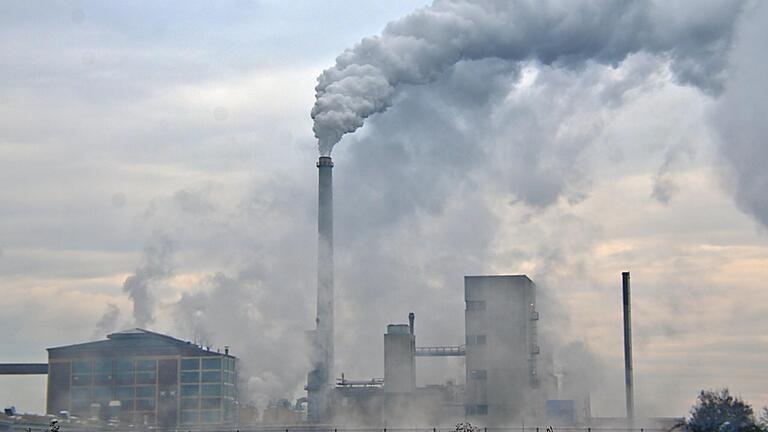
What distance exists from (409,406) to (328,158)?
3331 cm

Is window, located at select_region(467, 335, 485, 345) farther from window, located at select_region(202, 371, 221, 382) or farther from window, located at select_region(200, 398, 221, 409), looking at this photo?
→ window, located at select_region(200, 398, 221, 409)

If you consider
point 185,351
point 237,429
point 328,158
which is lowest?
point 237,429

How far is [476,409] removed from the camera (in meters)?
130

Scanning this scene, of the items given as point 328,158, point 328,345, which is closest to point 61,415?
point 328,345

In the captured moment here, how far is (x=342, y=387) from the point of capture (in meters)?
142

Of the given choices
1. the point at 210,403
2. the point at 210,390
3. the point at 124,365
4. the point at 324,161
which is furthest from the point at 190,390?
the point at 324,161

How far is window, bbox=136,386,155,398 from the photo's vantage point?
412 feet

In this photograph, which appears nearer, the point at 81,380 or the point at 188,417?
the point at 188,417

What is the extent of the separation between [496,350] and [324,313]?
20.9 metres

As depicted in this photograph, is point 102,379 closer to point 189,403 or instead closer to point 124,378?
point 124,378

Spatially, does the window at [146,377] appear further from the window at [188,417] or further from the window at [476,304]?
the window at [476,304]

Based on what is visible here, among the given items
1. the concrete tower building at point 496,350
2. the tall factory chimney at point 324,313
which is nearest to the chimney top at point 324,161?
the tall factory chimney at point 324,313

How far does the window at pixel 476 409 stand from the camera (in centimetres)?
12988

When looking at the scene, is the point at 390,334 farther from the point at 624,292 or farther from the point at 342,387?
the point at 624,292
